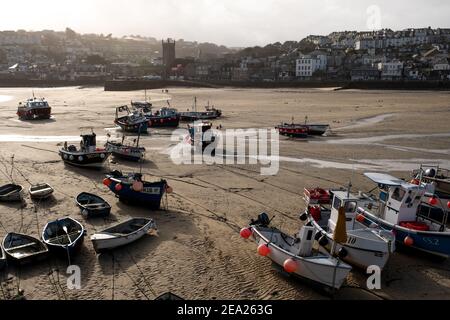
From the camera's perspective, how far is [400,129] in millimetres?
36906

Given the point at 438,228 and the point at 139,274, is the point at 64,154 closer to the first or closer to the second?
the point at 139,274

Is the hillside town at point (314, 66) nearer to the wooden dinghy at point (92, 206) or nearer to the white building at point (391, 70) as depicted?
the white building at point (391, 70)

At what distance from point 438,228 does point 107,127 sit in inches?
1349

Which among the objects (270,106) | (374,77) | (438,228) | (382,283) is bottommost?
(382,283)

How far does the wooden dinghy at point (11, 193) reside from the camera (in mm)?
17984

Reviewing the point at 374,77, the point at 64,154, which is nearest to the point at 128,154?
the point at 64,154

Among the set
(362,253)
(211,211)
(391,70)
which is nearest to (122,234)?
(211,211)

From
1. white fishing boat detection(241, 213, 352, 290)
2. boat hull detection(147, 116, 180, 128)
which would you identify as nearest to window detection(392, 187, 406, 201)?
white fishing boat detection(241, 213, 352, 290)

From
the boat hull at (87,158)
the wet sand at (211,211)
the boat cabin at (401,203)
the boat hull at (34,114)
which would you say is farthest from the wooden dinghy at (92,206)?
the boat hull at (34,114)

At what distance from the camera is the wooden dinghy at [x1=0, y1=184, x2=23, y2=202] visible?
17984 mm

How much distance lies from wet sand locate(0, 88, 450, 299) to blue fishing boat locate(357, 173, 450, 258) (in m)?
0.68

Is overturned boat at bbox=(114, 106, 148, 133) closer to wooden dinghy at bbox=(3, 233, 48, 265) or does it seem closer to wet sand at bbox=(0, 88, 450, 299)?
wet sand at bbox=(0, 88, 450, 299)

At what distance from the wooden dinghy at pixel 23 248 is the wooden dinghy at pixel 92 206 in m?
2.93
